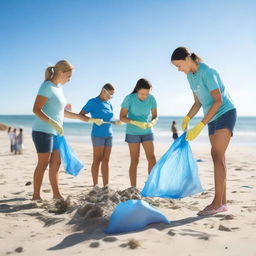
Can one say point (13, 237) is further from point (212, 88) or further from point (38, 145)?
point (212, 88)

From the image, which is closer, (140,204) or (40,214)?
(140,204)

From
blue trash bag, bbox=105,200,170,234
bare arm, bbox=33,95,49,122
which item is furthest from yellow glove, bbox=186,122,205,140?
bare arm, bbox=33,95,49,122

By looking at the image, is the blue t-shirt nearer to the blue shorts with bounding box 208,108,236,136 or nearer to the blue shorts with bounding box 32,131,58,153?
the blue shorts with bounding box 32,131,58,153

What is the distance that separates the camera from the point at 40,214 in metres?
3.05

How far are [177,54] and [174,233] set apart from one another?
1.57m

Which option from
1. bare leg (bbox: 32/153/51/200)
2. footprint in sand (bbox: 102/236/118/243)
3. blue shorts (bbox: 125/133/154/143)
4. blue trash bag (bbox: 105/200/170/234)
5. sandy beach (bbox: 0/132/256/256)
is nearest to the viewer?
sandy beach (bbox: 0/132/256/256)

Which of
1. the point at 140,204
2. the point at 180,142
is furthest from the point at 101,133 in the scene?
the point at 140,204

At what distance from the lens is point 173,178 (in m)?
3.21

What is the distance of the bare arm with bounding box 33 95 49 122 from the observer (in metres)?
3.41

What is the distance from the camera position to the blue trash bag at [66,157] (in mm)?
3791

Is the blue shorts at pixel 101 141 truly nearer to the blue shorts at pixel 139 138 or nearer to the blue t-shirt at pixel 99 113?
the blue t-shirt at pixel 99 113

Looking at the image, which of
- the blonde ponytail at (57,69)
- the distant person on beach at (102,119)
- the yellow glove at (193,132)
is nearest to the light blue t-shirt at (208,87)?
the yellow glove at (193,132)

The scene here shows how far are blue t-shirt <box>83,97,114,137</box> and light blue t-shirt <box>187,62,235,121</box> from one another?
1541 mm

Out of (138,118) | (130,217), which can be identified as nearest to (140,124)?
(138,118)
